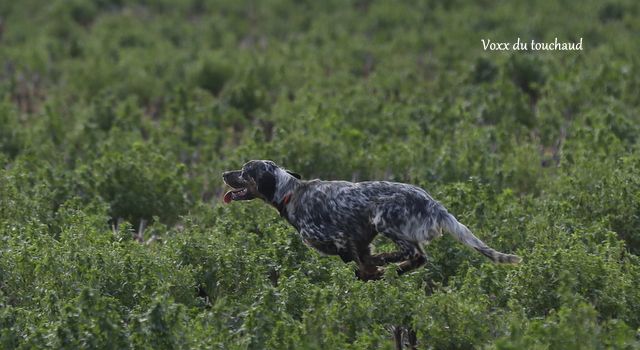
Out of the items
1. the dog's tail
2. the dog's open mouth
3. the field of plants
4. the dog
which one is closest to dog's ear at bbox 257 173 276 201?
the dog

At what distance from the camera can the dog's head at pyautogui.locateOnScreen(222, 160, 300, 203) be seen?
8039mm

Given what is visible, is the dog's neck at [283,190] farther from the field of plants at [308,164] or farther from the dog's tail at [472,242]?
the dog's tail at [472,242]

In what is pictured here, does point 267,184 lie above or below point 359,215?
above

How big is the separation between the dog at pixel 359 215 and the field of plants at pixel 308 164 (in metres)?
0.23

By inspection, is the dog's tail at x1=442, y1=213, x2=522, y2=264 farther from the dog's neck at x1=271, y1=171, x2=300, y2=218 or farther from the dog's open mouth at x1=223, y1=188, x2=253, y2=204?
the dog's open mouth at x1=223, y1=188, x2=253, y2=204

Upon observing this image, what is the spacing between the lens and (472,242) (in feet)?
23.9

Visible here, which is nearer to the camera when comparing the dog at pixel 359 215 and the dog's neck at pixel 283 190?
the dog at pixel 359 215

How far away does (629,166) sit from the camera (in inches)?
363

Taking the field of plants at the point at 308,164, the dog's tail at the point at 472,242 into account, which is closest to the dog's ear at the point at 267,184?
the field of plants at the point at 308,164

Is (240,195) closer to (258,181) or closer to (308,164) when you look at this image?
(258,181)

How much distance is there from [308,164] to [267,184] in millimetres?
2515

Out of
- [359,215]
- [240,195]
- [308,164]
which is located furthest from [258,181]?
[308,164]

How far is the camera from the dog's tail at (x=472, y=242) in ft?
23.6

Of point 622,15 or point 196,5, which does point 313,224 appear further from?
point 196,5
